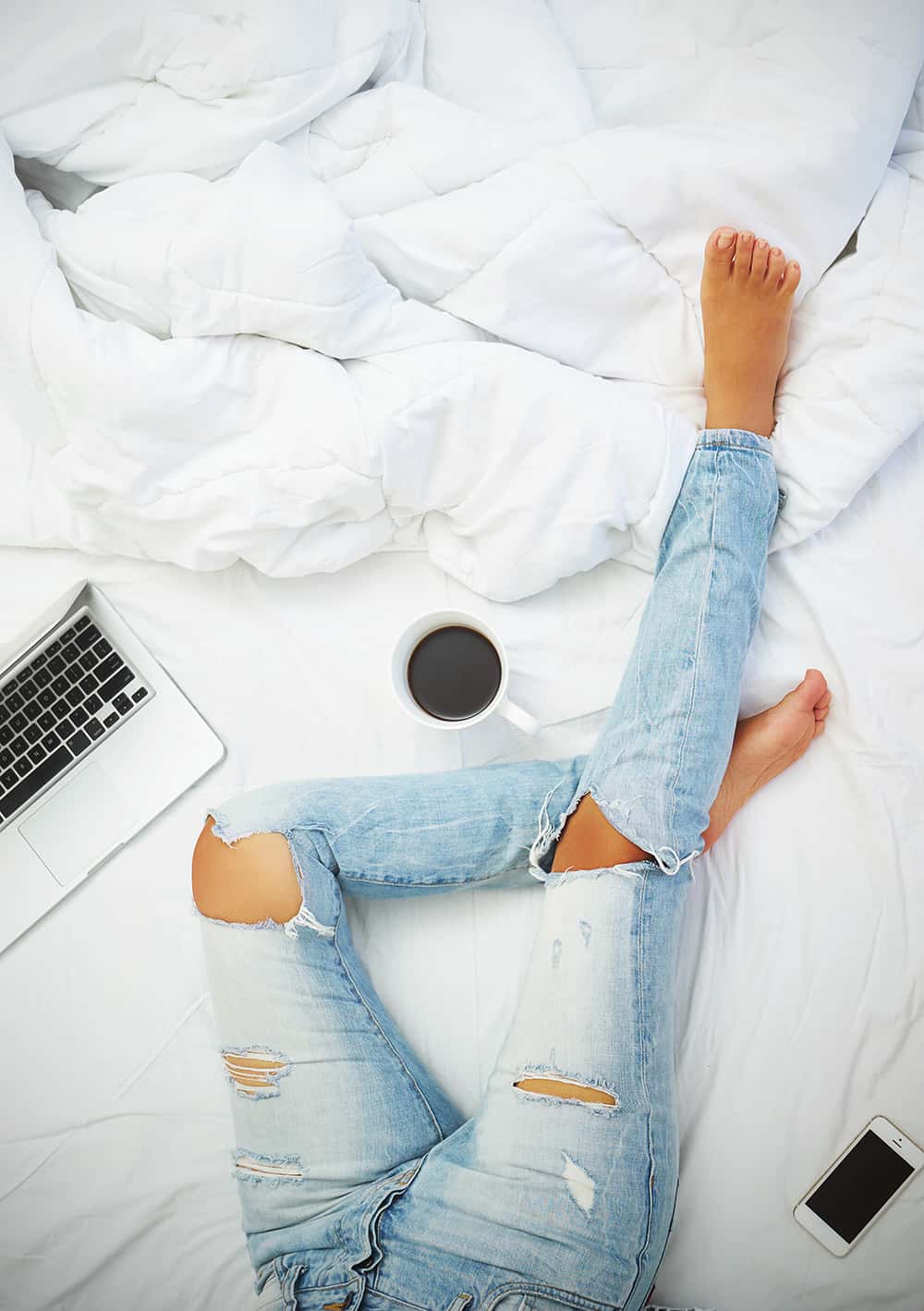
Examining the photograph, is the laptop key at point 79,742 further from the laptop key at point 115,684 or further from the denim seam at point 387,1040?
the denim seam at point 387,1040

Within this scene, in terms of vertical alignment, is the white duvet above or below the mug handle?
above

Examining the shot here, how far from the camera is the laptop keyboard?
812 mm

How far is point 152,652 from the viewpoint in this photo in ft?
2.93

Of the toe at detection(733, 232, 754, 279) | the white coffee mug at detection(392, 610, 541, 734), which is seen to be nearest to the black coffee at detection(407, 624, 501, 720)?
the white coffee mug at detection(392, 610, 541, 734)

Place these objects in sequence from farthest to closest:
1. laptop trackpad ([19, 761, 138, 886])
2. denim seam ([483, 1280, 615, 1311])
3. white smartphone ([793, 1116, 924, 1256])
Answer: laptop trackpad ([19, 761, 138, 886]) → white smartphone ([793, 1116, 924, 1256]) → denim seam ([483, 1280, 615, 1311])

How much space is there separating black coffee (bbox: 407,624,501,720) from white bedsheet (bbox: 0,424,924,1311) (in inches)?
2.9

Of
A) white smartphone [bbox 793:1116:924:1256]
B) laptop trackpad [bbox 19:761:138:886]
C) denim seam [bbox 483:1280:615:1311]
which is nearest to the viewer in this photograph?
denim seam [bbox 483:1280:615:1311]

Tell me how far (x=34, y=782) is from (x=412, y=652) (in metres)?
0.39

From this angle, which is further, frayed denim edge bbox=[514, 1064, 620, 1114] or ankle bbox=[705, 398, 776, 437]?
ankle bbox=[705, 398, 776, 437]

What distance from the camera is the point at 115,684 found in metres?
0.85

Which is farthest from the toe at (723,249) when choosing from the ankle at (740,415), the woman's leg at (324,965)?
the woman's leg at (324,965)

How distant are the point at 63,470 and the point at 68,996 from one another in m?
0.52

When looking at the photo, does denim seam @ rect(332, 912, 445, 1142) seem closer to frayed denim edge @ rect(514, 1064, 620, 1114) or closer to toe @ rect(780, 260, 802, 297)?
frayed denim edge @ rect(514, 1064, 620, 1114)

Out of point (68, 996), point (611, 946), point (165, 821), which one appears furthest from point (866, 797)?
point (68, 996)
